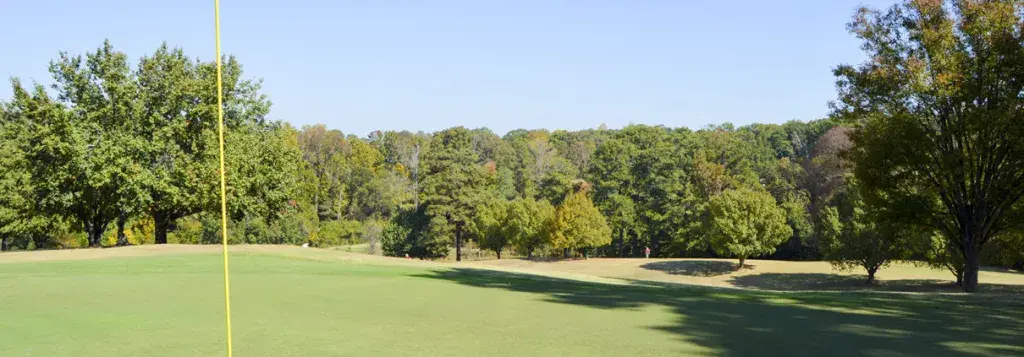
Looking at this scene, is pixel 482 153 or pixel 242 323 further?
pixel 482 153

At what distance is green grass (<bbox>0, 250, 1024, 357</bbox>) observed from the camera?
9625 mm

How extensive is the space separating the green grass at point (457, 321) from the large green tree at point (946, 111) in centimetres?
712

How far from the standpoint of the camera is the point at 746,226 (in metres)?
52.7

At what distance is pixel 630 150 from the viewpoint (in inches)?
3046

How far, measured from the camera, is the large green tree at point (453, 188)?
229ft

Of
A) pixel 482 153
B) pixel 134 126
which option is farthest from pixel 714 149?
pixel 134 126

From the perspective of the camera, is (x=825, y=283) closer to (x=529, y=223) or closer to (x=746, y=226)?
(x=746, y=226)

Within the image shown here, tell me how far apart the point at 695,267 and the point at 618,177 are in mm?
22124

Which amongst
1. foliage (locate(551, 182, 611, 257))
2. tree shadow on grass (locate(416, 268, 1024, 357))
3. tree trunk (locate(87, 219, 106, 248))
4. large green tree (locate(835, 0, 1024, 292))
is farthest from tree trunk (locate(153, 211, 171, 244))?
foliage (locate(551, 182, 611, 257))

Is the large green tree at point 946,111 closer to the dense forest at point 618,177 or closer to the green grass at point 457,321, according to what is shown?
the dense forest at point 618,177

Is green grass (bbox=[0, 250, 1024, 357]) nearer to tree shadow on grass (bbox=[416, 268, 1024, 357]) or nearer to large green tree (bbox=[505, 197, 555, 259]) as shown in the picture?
tree shadow on grass (bbox=[416, 268, 1024, 357])

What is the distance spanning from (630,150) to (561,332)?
222 feet

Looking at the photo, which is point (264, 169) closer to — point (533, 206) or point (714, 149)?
point (533, 206)

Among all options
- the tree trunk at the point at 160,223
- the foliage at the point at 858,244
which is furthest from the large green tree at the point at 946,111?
the tree trunk at the point at 160,223
